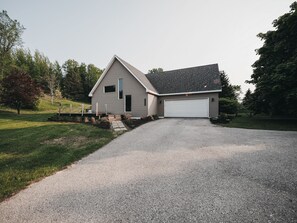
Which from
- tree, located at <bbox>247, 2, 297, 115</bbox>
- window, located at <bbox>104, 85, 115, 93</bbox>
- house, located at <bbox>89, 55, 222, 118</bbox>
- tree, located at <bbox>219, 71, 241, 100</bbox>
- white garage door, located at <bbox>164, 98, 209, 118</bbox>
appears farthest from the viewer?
tree, located at <bbox>219, 71, 241, 100</bbox>

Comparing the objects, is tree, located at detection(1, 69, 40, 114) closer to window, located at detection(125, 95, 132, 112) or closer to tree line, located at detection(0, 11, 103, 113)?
tree line, located at detection(0, 11, 103, 113)

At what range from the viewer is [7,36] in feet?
90.0

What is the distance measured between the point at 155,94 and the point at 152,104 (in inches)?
52.3

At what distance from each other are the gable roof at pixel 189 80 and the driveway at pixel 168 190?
11.7m

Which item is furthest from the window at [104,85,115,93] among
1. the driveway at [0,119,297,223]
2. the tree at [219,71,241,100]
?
the tree at [219,71,241,100]

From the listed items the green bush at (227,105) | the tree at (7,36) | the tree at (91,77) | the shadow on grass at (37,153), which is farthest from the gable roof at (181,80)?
the tree at (91,77)

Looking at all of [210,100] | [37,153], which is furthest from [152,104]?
[37,153]

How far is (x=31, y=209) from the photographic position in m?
2.58

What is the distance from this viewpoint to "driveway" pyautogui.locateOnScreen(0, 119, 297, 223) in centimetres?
234

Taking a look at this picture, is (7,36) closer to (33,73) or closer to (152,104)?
(33,73)

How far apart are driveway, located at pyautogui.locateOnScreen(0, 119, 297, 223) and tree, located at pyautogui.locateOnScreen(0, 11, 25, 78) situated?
114ft

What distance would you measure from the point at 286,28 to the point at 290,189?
1491 cm

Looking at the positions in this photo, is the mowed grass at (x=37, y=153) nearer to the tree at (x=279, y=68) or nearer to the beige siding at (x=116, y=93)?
the beige siding at (x=116, y=93)

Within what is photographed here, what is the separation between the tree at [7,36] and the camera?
2680 cm
